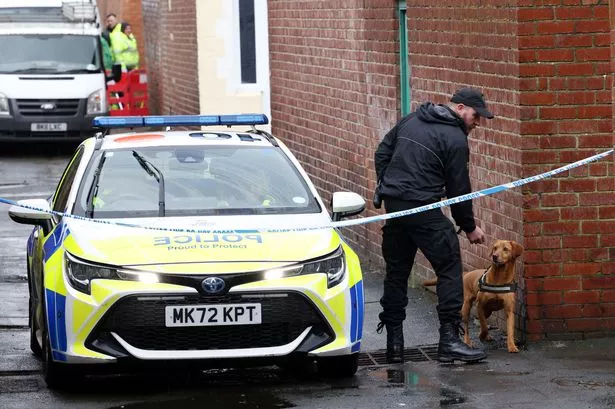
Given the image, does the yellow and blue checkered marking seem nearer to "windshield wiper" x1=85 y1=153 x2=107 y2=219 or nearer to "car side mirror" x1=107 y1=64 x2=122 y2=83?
"windshield wiper" x1=85 y1=153 x2=107 y2=219

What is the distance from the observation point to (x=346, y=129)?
588 inches

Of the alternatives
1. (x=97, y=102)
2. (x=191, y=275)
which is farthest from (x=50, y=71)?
(x=191, y=275)

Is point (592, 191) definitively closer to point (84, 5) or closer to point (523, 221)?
point (523, 221)

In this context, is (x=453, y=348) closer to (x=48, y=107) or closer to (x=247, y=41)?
(x=247, y=41)

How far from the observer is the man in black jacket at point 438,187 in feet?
30.0

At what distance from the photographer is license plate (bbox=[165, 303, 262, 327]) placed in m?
8.17

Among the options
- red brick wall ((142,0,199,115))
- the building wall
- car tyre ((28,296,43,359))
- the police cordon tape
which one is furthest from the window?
car tyre ((28,296,43,359))

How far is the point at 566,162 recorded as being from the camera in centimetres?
984

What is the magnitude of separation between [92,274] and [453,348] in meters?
2.35

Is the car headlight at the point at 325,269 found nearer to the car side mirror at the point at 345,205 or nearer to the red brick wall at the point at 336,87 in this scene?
the car side mirror at the point at 345,205

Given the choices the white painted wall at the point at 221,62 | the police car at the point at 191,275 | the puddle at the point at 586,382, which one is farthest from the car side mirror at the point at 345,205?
the white painted wall at the point at 221,62

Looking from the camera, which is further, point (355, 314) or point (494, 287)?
point (494, 287)

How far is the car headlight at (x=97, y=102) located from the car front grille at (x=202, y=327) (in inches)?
710

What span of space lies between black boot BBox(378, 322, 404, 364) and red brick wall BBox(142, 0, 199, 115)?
1567 centimetres
